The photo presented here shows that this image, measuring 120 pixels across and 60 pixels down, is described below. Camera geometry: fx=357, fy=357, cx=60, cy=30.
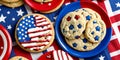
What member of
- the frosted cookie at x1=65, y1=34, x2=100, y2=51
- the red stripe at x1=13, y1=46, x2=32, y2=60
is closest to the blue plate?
the frosted cookie at x1=65, y1=34, x2=100, y2=51

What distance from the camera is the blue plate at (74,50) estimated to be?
1.60 meters

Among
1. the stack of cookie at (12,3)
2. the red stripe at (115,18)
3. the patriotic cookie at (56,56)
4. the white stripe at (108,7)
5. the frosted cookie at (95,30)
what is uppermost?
the stack of cookie at (12,3)

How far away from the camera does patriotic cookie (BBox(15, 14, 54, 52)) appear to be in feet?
5.17

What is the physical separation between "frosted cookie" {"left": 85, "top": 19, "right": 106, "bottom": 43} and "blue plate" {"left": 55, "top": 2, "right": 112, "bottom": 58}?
4 centimetres

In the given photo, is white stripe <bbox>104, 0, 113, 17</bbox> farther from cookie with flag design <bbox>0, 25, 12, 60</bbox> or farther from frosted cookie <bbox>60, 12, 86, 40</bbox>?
cookie with flag design <bbox>0, 25, 12, 60</bbox>

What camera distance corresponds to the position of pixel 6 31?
1.58 metres

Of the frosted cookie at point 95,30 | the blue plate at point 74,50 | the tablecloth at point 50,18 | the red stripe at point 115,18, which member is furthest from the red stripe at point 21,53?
the red stripe at point 115,18

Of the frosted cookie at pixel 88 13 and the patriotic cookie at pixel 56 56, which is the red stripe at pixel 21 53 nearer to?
the patriotic cookie at pixel 56 56

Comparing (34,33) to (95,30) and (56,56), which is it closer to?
(56,56)

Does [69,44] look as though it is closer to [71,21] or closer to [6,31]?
[71,21]

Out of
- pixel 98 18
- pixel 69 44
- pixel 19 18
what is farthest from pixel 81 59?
pixel 19 18

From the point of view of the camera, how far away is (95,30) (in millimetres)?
1574

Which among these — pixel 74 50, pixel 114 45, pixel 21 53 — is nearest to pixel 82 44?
pixel 74 50

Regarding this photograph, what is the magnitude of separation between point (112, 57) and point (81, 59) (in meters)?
0.14
